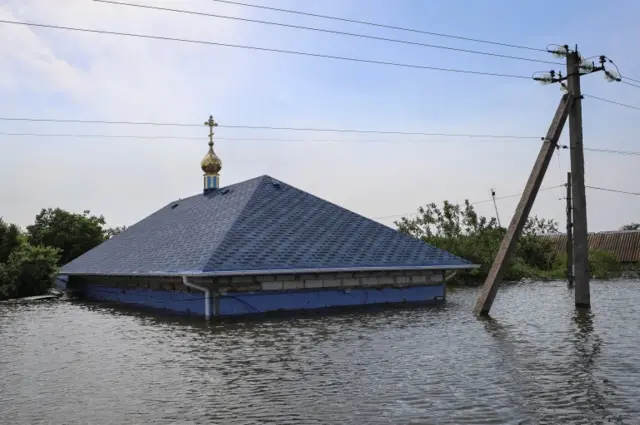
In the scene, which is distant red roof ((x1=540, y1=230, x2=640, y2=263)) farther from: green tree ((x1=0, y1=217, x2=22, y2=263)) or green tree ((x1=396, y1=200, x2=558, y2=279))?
green tree ((x1=0, y1=217, x2=22, y2=263))

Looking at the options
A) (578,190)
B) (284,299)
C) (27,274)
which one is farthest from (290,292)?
(27,274)

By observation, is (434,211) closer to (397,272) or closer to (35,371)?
(397,272)

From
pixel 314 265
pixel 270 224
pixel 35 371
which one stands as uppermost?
pixel 270 224

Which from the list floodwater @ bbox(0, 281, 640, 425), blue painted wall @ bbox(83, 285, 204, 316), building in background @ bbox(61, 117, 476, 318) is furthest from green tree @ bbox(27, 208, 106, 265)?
floodwater @ bbox(0, 281, 640, 425)

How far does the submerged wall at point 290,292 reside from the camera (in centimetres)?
1805

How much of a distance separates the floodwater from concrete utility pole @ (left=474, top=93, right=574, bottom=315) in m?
0.83

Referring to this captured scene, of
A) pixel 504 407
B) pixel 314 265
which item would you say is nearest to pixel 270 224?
pixel 314 265

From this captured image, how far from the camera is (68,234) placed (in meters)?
53.8

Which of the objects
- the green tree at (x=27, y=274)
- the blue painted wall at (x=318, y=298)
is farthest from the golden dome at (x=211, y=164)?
the blue painted wall at (x=318, y=298)

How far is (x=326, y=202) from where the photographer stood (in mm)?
25016

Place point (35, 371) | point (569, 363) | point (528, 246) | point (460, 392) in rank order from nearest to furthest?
point (460, 392) < point (569, 363) < point (35, 371) < point (528, 246)

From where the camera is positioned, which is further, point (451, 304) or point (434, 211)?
point (434, 211)

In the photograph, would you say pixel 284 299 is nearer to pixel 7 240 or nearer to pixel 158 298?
pixel 158 298

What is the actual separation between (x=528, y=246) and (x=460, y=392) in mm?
41816
